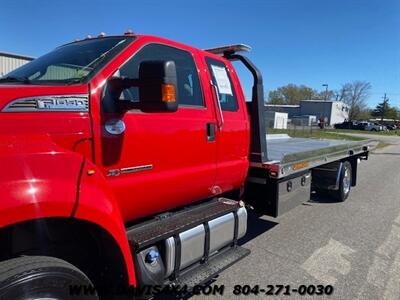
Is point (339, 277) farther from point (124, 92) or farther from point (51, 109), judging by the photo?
point (51, 109)

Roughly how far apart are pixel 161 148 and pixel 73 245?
103 cm

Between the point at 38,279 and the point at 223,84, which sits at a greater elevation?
the point at 223,84

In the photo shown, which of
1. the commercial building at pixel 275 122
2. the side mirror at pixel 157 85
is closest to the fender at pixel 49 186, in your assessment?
the side mirror at pixel 157 85

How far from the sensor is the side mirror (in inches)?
103

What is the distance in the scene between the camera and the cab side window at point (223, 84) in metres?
4.21

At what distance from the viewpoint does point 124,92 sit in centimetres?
308

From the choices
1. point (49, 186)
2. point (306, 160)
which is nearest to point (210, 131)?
point (49, 186)

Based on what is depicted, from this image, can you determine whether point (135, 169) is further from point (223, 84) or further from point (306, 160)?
point (306, 160)

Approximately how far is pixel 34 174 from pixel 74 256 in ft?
2.75

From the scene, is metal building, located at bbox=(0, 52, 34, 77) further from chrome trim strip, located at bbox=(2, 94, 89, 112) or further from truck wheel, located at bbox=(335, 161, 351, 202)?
chrome trim strip, located at bbox=(2, 94, 89, 112)

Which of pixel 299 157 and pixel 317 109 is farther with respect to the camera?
pixel 317 109

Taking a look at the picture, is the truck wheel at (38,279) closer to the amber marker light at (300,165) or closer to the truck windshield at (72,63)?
the truck windshield at (72,63)

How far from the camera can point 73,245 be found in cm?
275

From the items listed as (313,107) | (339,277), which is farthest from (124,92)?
(313,107)
